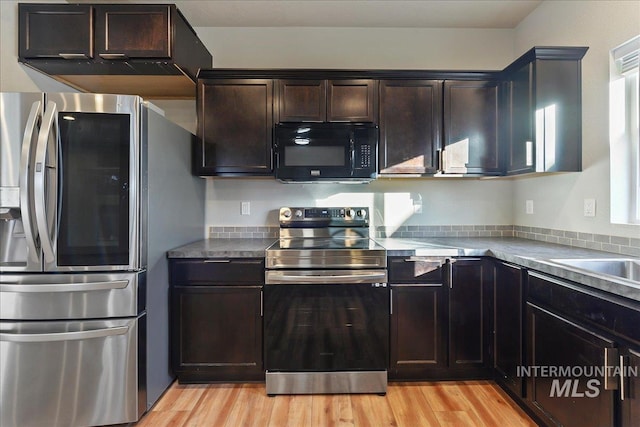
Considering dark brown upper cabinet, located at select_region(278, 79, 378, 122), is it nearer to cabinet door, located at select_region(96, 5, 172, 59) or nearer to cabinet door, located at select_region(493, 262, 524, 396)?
cabinet door, located at select_region(96, 5, 172, 59)

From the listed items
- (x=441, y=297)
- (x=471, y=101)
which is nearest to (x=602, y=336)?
(x=441, y=297)

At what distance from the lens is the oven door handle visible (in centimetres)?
208

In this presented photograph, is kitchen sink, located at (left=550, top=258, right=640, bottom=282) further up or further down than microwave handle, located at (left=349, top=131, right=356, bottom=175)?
further down

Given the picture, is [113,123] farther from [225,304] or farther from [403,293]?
[403,293]

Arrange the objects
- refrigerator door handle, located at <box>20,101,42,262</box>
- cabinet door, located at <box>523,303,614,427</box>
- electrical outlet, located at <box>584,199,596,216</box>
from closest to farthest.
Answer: cabinet door, located at <box>523,303,614,427</box>
refrigerator door handle, located at <box>20,101,42,262</box>
electrical outlet, located at <box>584,199,596,216</box>

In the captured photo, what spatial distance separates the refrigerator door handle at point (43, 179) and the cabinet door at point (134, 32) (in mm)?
664

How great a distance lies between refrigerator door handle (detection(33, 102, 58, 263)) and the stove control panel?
149cm

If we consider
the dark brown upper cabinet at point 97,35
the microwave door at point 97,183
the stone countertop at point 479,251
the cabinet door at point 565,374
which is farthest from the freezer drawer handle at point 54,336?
the cabinet door at point 565,374

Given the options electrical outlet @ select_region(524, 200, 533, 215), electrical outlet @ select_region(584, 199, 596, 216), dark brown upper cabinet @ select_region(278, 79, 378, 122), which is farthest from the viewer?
electrical outlet @ select_region(524, 200, 533, 215)

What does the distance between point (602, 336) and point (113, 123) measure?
8.10ft

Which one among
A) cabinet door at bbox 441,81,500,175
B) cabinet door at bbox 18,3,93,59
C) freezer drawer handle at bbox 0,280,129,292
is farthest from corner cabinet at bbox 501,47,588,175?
cabinet door at bbox 18,3,93,59

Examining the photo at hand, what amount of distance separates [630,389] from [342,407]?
138cm

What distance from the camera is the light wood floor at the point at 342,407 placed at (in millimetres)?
1854

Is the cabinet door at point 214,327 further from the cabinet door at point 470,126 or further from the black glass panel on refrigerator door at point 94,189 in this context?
the cabinet door at point 470,126
